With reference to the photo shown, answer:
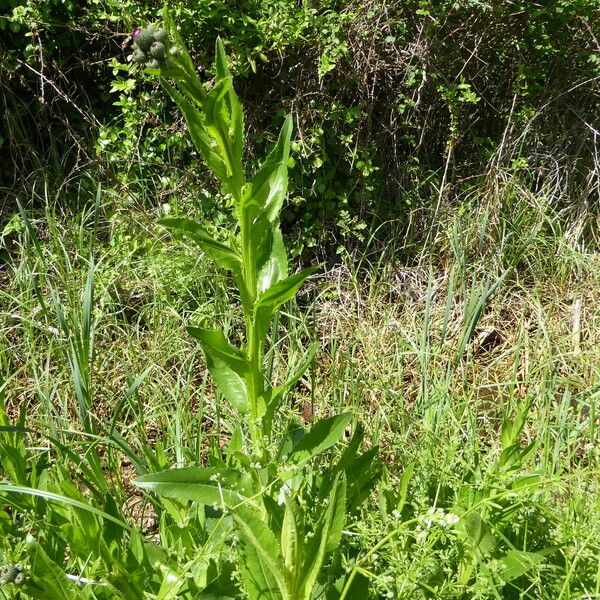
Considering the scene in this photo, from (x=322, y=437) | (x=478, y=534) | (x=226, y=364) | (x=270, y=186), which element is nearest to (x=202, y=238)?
(x=270, y=186)

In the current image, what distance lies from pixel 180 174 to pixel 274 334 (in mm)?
1554

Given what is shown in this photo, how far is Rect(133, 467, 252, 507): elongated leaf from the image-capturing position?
1564 millimetres

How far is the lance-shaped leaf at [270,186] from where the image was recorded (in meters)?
1.52

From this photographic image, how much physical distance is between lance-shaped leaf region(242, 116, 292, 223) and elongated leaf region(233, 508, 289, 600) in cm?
60

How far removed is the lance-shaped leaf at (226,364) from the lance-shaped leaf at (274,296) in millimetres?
74

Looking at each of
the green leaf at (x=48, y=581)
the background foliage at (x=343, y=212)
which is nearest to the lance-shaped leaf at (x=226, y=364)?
the green leaf at (x=48, y=581)

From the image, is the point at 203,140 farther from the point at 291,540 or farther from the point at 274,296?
the point at 291,540

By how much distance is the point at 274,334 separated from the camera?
8.02 ft

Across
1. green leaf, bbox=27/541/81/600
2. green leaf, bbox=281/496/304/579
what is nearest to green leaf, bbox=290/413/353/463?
green leaf, bbox=281/496/304/579

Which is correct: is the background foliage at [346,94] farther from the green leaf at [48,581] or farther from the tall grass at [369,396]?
the green leaf at [48,581]

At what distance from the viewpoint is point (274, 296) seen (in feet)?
5.06

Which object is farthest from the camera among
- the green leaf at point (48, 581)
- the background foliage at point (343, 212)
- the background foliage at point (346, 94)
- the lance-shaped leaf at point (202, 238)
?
the background foliage at point (346, 94)

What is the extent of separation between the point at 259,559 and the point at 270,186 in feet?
2.45

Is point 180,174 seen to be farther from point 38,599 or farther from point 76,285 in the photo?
point 38,599
